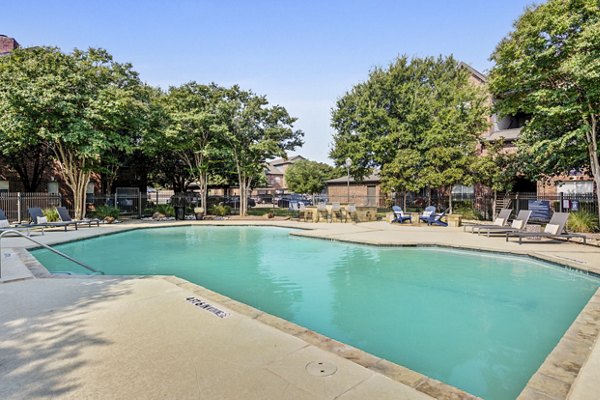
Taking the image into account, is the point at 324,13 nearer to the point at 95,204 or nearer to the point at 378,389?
the point at 378,389

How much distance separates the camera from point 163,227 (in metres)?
17.3

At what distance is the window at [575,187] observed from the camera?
61.3 feet

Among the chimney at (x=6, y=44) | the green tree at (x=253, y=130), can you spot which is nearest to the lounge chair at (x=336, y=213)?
the green tree at (x=253, y=130)

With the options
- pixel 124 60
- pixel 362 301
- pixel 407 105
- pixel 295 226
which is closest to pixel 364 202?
pixel 407 105

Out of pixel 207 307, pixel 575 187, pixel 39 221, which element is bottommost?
pixel 207 307

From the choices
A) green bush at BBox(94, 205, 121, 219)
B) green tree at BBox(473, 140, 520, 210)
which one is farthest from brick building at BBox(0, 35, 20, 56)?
green tree at BBox(473, 140, 520, 210)

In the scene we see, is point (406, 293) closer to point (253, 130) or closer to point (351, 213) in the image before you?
point (351, 213)

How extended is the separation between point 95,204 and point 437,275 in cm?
2351

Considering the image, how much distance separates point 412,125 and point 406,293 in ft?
64.3

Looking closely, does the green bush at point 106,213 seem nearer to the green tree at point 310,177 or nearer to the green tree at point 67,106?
the green tree at point 67,106

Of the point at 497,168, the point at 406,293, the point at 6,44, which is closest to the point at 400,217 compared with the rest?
the point at 497,168

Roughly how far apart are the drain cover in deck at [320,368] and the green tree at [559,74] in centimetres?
1210

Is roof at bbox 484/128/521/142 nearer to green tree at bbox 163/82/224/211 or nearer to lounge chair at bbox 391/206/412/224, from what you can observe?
lounge chair at bbox 391/206/412/224

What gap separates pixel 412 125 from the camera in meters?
23.8
